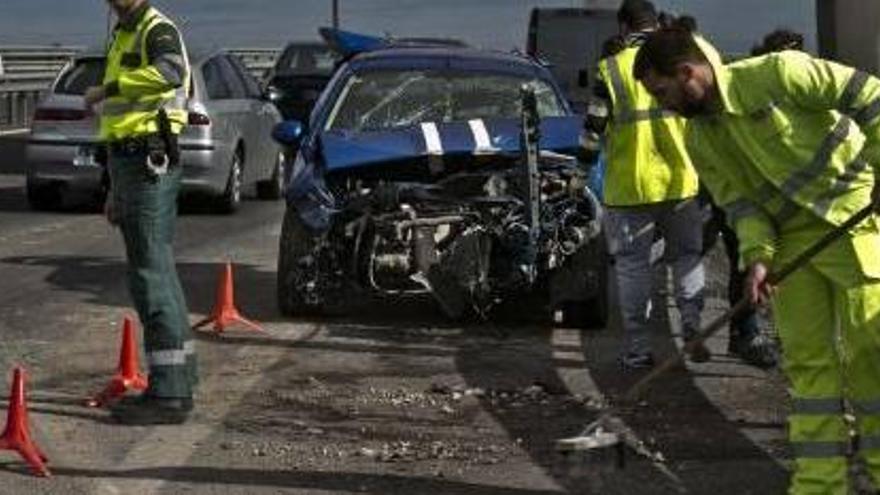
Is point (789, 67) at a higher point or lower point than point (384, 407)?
higher

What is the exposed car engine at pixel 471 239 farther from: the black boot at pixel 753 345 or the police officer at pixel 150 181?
the police officer at pixel 150 181

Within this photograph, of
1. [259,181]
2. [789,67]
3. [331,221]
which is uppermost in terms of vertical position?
[789,67]

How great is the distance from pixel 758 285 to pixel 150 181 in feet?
9.73

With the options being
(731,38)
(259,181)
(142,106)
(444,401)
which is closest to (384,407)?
(444,401)

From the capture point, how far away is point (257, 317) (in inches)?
380

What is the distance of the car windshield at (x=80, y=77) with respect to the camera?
48.5 feet

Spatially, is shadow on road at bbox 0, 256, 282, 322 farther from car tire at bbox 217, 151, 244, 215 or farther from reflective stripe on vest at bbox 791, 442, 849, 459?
reflective stripe on vest at bbox 791, 442, 849, 459

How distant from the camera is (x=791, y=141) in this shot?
4.98 meters

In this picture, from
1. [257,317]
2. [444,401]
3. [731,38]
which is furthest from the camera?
[731,38]

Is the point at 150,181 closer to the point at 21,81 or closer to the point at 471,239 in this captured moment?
the point at 471,239

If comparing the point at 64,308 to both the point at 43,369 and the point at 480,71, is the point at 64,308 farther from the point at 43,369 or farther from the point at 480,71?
the point at 480,71

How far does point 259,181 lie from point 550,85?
23.9ft

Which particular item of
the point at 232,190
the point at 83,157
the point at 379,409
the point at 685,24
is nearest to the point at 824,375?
the point at 685,24

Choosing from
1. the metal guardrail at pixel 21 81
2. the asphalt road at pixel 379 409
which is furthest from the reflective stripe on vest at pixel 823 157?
the metal guardrail at pixel 21 81
